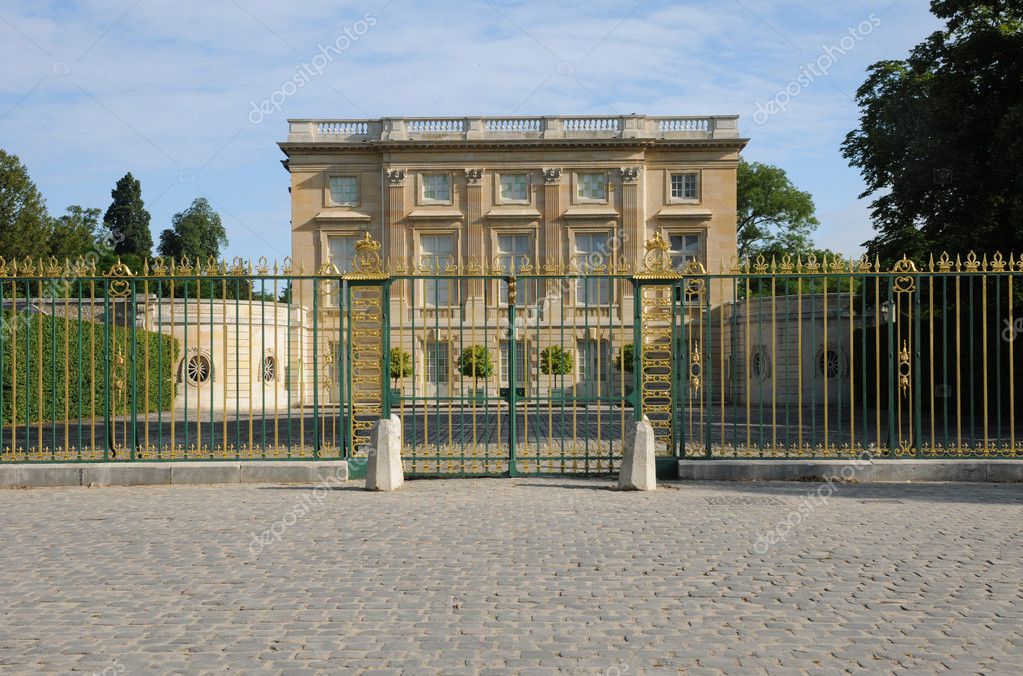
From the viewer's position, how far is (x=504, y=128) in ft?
147

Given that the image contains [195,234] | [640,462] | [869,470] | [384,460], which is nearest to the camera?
[640,462]

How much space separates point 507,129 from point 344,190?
25.5 feet

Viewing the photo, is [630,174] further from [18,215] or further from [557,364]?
[18,215]

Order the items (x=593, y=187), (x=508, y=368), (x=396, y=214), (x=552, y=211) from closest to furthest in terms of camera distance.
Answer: (x=508, y=368) < (x=552, y=211) < (x=396, y=214) < (x=593, y=187)

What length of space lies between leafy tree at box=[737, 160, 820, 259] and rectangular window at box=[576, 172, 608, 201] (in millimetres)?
13178

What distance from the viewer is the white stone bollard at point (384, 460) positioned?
10922 millimetres

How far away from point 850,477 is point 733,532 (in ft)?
12.9

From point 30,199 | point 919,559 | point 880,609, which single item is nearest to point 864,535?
point 919,559

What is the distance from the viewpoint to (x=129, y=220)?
2662 inches

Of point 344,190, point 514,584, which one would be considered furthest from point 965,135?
point 344,190

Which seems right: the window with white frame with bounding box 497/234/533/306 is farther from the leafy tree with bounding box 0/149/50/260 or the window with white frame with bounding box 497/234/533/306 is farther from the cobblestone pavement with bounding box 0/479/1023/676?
the cobblestone pavement with bounding box 0/479/1023/676

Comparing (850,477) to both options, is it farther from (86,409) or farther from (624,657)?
(86,409)

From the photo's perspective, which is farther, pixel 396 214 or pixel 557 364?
pixel 396 214

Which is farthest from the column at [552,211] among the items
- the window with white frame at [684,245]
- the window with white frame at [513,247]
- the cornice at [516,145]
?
the window with white frame at [684,245]
